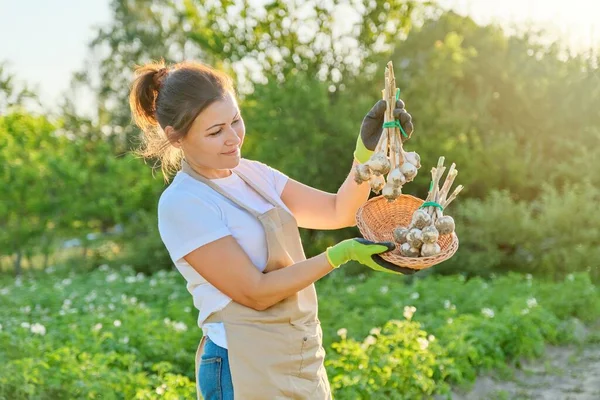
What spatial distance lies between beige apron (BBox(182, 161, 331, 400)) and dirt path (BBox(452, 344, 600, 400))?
2613mm

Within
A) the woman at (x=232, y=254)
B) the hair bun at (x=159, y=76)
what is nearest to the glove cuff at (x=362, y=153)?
the woman at (x=232, y=254)

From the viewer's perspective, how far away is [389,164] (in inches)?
91.0

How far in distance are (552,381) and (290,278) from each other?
357 centimetres

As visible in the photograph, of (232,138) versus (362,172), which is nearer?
(232,138)

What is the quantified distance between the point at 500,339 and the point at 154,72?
141 inches

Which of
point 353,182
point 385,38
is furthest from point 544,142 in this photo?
point 353,182

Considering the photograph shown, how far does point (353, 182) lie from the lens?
2350 mm

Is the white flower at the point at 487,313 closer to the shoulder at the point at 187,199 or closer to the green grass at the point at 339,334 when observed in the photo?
the green grass at the point at 339,334

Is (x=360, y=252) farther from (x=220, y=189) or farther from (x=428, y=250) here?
(x=220, y=189)

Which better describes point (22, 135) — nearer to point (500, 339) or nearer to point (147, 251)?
point (147, 251)

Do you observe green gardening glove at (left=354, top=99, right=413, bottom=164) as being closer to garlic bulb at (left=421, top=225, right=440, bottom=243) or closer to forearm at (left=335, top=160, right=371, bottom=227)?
forearm at (left=335, top=160, right=371, bottom=227)

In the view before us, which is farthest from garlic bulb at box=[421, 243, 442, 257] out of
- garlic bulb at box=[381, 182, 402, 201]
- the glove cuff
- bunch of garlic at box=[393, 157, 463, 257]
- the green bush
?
the green bush

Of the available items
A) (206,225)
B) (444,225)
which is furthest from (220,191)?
(444,225)

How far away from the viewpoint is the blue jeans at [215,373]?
6.83 feet
